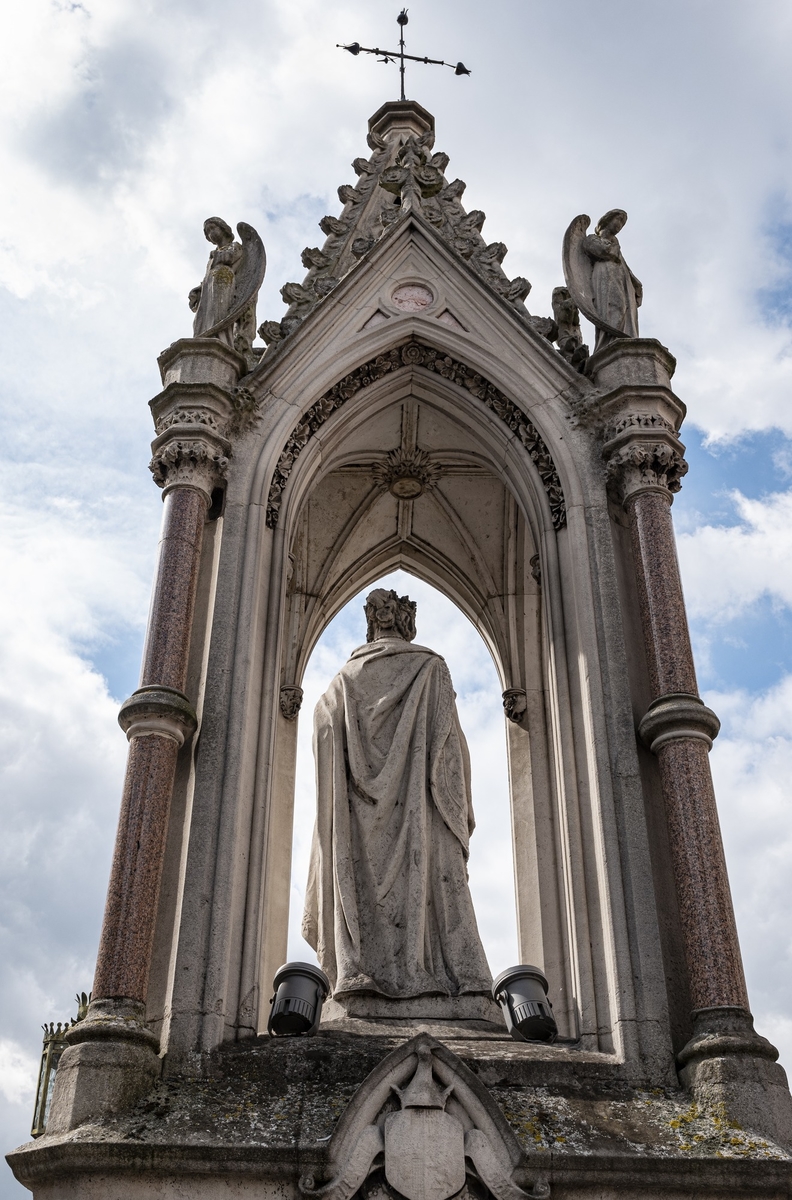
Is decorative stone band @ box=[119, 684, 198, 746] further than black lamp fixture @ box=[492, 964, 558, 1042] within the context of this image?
Yes

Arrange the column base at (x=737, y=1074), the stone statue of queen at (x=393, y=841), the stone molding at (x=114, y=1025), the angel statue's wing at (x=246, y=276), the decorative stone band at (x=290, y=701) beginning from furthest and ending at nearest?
the decorative stone band at (x=290, y=701)
the angel statue's wing at (x=246, y=276)
the stone statue of queen at (x=393, y=841)
the stone molding at (x=114, y=1025)
the column base at (x=737, y=1074)

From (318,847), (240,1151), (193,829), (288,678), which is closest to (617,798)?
(318,847)

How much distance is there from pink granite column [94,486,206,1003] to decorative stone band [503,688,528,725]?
3776 millimetres

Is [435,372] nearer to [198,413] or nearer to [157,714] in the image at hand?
[198,413]

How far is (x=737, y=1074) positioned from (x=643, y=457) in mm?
4314

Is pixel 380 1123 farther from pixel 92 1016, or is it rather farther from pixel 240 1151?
pixel 92 1016

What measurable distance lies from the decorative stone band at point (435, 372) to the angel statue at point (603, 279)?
0.89m

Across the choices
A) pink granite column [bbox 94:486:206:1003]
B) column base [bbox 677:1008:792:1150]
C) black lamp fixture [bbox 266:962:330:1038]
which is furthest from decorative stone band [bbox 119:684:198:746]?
column base [bbox 677:1008:792:1150]

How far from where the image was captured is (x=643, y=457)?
30.3ft

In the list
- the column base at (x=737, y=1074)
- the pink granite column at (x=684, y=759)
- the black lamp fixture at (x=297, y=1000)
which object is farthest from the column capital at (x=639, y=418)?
the black lamp fixture at (x=297, y=1000)

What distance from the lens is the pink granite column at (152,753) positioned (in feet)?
23.3

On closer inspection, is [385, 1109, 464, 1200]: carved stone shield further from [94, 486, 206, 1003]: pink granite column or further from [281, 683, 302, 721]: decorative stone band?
[281, 683, 302, 721]: decorative stone band

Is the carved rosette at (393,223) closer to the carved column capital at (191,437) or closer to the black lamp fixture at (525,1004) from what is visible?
the carved column capital at (191,437)

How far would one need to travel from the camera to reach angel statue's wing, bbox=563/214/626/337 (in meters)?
10.2
